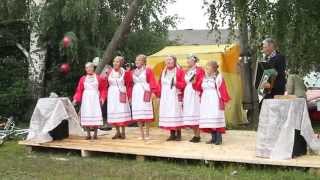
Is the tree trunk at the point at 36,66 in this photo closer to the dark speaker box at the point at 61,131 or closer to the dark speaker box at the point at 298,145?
the dark speaker box at the point at 61,131

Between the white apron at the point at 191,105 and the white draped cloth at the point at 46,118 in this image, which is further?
the white draped cloth at the point at 46,118

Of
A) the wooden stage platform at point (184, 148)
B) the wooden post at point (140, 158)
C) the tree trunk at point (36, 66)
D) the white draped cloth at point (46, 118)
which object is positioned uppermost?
the tree trunk at point (36, 66)

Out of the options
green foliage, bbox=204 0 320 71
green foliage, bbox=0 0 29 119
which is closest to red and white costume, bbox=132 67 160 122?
green foliage, bbox=204 0 320 71

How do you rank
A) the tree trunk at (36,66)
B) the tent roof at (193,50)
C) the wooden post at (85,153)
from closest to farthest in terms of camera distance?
the wooden post at (85,153) → the tent roof at (193,50) → the tree trunk at (36,66)

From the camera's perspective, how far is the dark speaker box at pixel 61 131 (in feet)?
37.3

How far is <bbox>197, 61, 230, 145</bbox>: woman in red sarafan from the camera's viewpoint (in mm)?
10102

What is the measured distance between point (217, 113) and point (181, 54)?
16.3 feet

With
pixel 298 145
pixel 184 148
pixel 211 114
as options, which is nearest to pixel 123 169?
pixel 184 148

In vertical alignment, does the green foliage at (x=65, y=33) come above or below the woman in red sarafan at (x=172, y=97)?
above

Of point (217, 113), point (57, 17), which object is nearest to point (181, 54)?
point (57, 17)

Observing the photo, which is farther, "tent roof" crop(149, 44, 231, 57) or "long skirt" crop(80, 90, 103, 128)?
"tent roof" crop(149, 44, 231, 57)

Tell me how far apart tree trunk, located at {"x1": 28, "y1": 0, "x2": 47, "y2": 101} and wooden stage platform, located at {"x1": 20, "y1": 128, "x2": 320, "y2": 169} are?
547 cm

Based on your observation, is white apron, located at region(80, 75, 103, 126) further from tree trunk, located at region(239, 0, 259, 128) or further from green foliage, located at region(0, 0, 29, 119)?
green foliage, located at region(0, 0, 29, 119)

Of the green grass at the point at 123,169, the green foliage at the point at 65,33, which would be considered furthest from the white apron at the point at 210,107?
the green foliage at the point at 65,33
